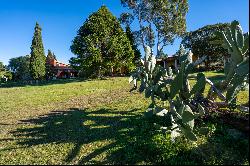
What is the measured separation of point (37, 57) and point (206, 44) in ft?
87.1

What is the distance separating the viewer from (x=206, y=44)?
140ft

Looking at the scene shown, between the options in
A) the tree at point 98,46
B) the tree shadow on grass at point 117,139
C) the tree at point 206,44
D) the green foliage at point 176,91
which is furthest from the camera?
the tree at point 206,44

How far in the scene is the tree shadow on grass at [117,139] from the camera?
700 cm

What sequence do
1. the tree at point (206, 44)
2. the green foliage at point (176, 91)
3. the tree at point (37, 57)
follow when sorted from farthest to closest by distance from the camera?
the tree at point (37, 57) → the tree at point (206, 44) → the green foliage at point (176, 91)

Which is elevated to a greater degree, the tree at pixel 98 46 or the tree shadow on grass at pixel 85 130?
the tree at pixel 98 46

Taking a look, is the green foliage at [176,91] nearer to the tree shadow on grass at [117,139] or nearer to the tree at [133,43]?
the tree shadow on grass at [117,139]

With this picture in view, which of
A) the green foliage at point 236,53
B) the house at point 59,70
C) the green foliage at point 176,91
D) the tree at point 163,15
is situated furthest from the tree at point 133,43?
the green foliage at point 236,53

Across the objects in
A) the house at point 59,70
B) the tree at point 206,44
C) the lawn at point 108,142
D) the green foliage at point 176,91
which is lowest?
Answer: the lawn at point 108,142

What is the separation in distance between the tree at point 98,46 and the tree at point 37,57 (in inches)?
739

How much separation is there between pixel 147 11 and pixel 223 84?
102 feet

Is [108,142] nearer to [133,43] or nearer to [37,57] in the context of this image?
[133,43]

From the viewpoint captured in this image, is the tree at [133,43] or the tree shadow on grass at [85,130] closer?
the tree shadow on grass at [85,130]

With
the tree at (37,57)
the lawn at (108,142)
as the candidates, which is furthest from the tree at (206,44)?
the lawn at (108,142)

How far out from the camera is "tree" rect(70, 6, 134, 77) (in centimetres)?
3153
